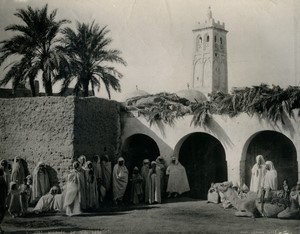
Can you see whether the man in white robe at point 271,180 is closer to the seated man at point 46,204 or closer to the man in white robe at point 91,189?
the man in white robe at point 91,189

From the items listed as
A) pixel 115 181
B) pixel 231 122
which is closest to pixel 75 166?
pixel 115 181

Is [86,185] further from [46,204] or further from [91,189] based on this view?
[46,204]

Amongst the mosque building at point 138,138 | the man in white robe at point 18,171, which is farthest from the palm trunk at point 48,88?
the man in white robe at point 18,171

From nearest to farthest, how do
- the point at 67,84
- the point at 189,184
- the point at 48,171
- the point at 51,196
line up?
the point at 51,196, the point at 48,171, the point at 189,184, the point at 67,84

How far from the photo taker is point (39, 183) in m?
12.5

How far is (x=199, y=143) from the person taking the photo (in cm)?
1515

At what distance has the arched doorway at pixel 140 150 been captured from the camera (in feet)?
51.3

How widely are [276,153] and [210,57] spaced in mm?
32256

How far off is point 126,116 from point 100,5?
16.1ft

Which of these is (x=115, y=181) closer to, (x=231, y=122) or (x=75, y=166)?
(x=75, y=166)

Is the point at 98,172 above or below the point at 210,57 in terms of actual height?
A: below

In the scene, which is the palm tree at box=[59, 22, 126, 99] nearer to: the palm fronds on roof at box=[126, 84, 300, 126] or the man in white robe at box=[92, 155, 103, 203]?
the palm fronds on roof at box=[126, 84, 300, 126]

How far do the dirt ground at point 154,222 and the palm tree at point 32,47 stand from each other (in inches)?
229

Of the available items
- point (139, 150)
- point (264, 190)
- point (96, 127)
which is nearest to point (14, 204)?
point (96, 127)
